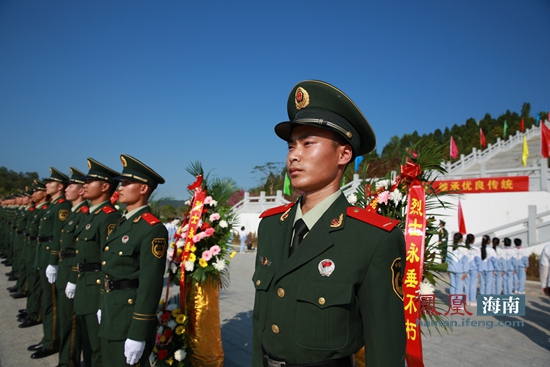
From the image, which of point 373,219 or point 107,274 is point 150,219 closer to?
point 107,274

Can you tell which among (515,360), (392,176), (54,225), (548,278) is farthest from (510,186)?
(54,225)

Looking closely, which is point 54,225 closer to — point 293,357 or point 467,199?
point 293,357

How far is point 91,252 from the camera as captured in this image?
12.7ft

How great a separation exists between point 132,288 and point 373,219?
95.8 inches

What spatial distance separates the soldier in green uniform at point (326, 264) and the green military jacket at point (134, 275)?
1580 mm

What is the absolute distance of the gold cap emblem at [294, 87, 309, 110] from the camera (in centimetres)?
186

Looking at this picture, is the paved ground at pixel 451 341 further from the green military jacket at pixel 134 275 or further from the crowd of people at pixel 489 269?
the green military jacket at pixel 134 275

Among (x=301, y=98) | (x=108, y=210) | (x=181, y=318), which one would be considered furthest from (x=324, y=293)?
(x=108, y=210)

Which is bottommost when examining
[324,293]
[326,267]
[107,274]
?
[107,274]

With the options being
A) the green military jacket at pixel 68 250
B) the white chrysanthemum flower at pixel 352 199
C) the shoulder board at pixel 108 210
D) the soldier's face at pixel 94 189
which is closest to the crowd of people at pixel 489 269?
the white chrysanthemum flower at pixel 352 199

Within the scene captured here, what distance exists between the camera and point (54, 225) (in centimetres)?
562

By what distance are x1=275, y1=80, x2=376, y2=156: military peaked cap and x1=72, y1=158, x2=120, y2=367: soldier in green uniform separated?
9.25 ft

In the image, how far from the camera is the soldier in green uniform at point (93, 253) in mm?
3631

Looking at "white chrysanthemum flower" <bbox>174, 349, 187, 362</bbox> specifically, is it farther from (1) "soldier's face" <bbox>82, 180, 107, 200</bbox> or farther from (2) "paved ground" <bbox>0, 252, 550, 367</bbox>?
(1) "soldier's face" <bbox>82, 180, 107, 200</bbox>
